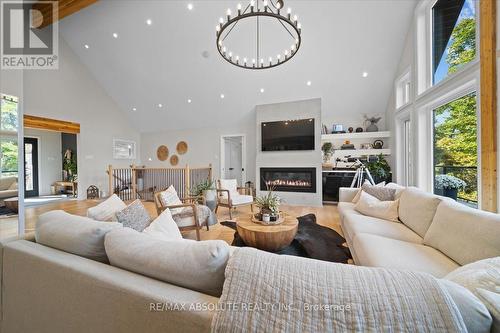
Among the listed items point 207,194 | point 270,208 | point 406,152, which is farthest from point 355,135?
point 207,194

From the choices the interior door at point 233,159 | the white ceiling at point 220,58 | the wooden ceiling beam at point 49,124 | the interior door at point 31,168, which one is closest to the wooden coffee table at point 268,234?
the white ceiling at point 220,58

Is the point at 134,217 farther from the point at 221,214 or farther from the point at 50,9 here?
the point at 50,9

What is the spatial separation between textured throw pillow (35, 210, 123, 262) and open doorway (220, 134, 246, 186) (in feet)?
18.2

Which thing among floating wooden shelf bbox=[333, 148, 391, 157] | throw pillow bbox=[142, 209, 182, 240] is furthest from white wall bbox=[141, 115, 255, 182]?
throw pillow bbox=[142, 209, 182, 240]

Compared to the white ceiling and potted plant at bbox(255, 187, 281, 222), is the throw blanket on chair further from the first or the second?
the white ceiling

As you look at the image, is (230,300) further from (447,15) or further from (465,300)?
(447,15)

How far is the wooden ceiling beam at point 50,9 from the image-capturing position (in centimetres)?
400

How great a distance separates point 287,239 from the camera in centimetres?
239

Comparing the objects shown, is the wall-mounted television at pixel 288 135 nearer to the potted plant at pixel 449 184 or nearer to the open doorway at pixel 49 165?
the potted plant at pixel 449 184

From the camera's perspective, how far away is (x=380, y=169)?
489 centimetres

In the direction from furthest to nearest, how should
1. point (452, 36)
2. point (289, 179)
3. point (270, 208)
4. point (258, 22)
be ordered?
point (289, 179) → point (258, 22) → point (452, 36) → point (270, 208)

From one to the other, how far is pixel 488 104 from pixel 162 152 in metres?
8.27

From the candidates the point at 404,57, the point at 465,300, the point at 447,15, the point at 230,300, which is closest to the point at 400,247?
the point at 465,300

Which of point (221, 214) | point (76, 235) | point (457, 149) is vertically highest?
point (457, 149)
